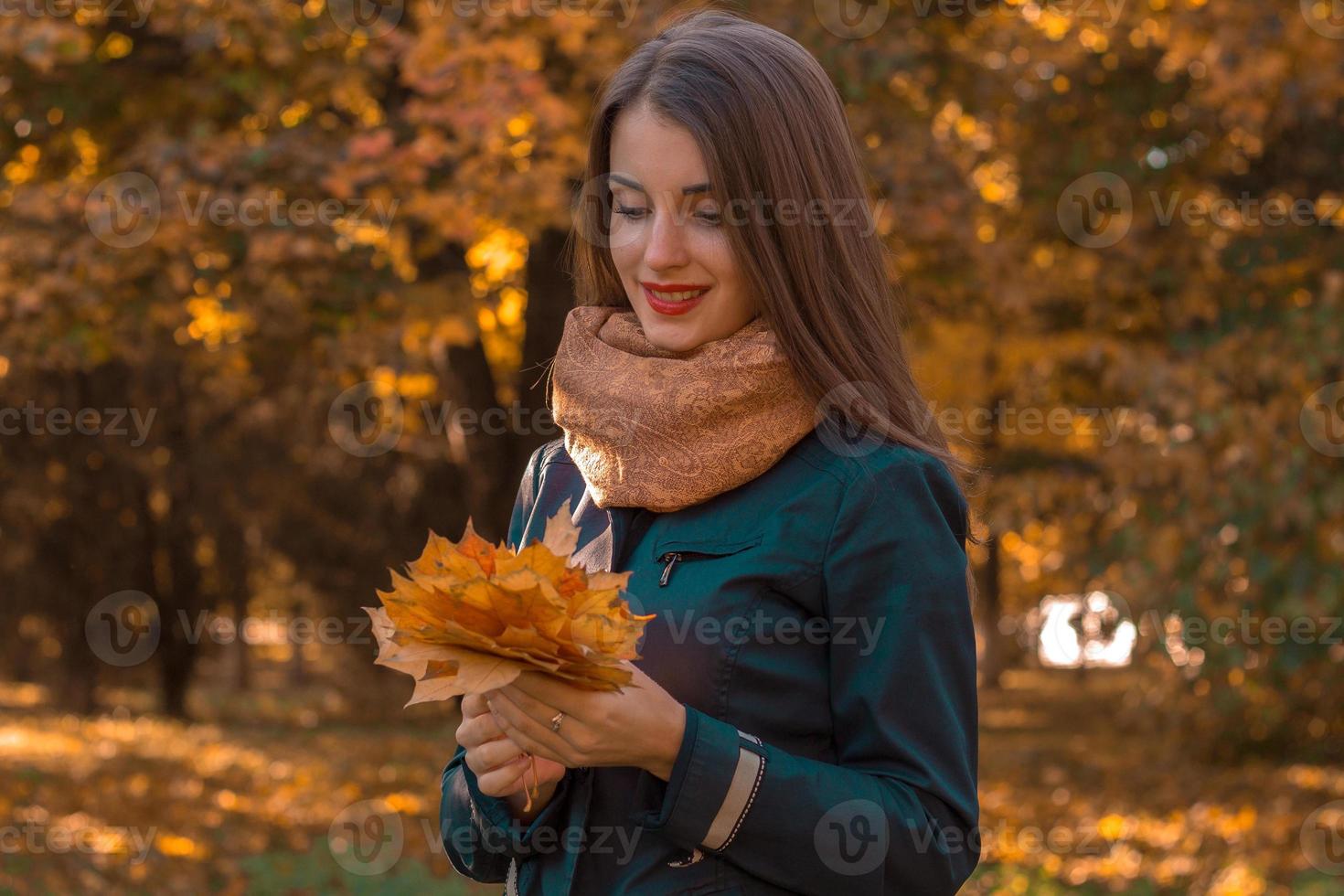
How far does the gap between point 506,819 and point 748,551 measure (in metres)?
0.51

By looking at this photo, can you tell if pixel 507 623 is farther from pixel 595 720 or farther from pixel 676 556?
pixel 676 556

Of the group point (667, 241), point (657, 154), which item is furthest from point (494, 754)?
point (657, 154)

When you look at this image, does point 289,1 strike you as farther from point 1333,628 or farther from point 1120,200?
point 1333,628

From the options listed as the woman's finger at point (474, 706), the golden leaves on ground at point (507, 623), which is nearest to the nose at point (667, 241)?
the golden leaves on ground at point (507, 623)

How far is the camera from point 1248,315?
33.3 ft

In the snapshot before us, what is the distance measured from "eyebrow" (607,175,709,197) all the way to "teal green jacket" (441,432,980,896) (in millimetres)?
367

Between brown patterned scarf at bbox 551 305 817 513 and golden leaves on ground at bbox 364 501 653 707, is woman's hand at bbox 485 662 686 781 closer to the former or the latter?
golden leaves on ground at bbox 364 501 653 707

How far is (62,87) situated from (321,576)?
434 inches

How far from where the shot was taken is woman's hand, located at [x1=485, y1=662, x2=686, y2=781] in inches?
68.7

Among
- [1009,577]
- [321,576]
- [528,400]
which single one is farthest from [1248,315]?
[1009,577]

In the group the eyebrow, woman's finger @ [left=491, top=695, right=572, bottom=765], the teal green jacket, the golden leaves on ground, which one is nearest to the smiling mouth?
the eyebrow

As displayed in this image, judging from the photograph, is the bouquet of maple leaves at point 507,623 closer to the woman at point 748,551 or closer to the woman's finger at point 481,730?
the woman at point 748,551

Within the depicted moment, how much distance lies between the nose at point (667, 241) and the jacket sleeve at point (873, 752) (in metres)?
0.39

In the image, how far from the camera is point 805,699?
1.92m
